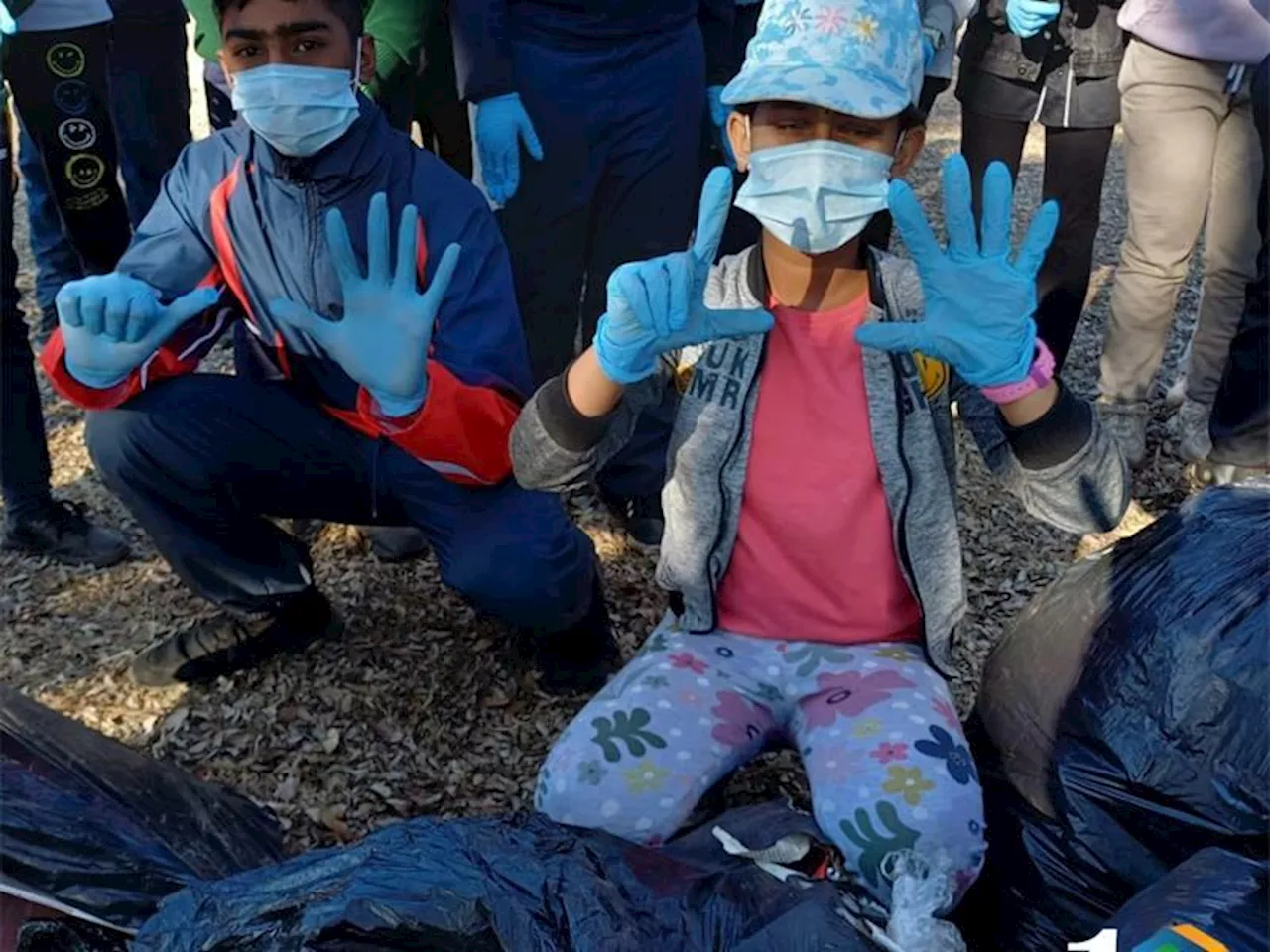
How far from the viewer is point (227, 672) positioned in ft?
7.50

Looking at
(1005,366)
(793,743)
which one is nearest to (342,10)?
(1005,366)

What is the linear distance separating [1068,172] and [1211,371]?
61cm

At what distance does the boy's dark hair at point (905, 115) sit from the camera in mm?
1633

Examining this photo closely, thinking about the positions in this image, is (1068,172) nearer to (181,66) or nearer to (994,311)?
→ (994,311)

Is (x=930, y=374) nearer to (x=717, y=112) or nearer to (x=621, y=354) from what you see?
(x=621, y=354)

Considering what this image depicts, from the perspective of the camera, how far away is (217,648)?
7.44 feet

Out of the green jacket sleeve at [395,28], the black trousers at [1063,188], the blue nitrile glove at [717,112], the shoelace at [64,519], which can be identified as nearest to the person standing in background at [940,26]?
the black trousers at [1063,188]

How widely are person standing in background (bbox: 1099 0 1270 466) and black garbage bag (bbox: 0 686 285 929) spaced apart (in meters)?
2.25

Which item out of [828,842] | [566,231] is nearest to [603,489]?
[566,231]

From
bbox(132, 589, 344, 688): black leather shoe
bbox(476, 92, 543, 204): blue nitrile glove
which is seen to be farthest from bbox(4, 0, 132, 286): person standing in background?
bbox(132, 589, 344, 688): black leather shoe

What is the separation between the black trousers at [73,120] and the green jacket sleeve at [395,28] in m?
0.63

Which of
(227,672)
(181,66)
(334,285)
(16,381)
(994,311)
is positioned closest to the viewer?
(994,311)

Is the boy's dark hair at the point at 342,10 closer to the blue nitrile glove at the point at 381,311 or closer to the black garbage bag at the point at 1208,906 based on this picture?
the blue nitrile glove at the point at 381,311

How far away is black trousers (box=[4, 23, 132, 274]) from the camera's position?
2.66 m
